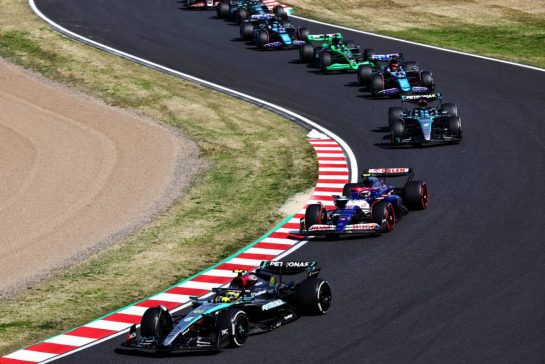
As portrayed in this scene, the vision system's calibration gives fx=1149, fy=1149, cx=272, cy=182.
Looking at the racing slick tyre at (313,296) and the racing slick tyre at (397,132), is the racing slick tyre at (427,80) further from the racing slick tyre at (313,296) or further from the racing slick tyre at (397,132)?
the racing slick tyre at (313,296)

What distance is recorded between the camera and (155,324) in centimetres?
2244

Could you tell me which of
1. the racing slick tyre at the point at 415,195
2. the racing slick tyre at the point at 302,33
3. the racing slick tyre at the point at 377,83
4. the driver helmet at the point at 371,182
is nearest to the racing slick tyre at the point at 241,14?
the racing slick tyre at the point at 302,33

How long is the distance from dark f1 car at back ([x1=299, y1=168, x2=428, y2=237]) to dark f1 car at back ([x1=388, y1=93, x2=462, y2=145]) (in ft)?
21.7

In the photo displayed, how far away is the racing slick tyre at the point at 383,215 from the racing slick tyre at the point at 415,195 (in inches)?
58.6

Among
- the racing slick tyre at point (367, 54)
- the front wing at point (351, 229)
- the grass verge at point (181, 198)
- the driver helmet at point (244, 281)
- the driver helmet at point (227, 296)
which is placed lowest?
the grass verge at point (181, 198)

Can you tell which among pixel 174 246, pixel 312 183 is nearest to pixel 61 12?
pixel 312 183

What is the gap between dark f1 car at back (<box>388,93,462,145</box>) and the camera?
127ft

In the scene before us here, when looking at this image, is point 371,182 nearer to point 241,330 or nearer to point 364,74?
point 241,330

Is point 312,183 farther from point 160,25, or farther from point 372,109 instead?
point 160,25

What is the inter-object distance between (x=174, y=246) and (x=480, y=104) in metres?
18.4

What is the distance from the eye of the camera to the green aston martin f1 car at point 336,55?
5050 cm

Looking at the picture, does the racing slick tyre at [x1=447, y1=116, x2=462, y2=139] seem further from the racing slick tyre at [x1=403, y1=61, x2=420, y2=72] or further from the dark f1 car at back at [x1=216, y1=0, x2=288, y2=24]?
the dark f1 car at back at [x1=216, y1=0, x2=288, y2=24]

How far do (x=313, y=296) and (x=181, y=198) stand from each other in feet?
38.9

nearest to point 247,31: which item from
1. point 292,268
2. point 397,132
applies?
point 397,132
